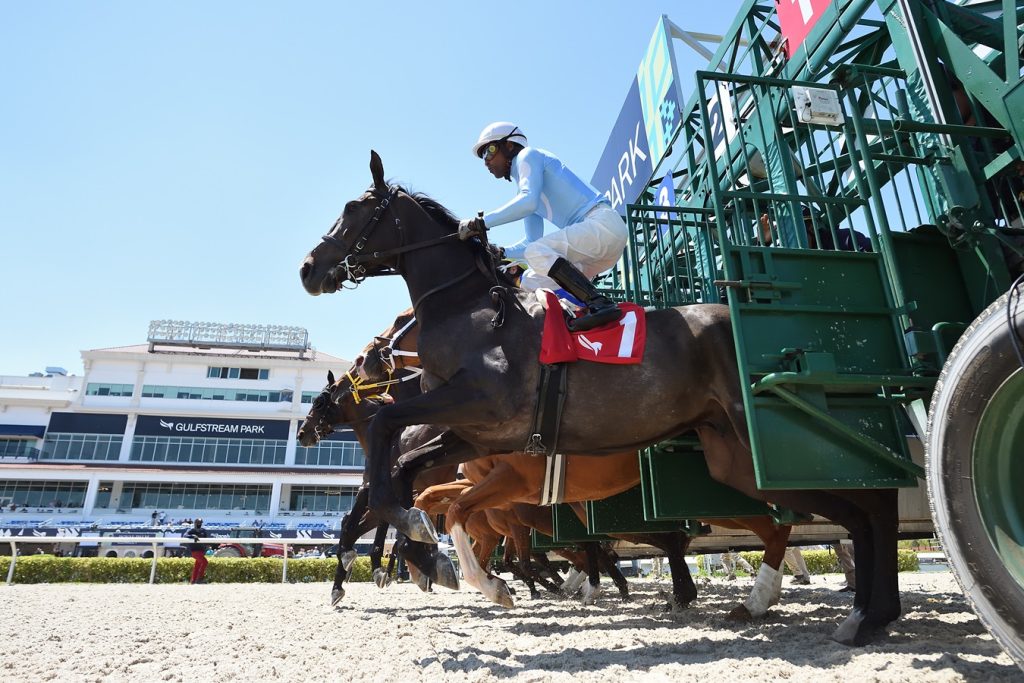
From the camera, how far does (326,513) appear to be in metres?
49.1

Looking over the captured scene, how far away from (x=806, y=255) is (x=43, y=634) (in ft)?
19.7

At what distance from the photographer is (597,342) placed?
391cm

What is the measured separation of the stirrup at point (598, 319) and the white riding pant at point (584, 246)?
52 centimetres

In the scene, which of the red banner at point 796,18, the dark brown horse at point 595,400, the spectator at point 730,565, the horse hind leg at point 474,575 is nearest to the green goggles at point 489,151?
the dark brown horse at point 595,400

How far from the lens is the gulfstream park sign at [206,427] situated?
51250 mm

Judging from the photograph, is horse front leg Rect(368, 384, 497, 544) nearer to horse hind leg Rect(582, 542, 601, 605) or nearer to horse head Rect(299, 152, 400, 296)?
horse head Rect(299, 152, 400, 296)

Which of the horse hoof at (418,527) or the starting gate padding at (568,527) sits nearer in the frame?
the horse hoof at (418,527)

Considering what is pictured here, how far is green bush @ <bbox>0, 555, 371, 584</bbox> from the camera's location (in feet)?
54.9

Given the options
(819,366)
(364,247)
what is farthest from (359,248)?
(819,366)

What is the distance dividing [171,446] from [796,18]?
54.4m

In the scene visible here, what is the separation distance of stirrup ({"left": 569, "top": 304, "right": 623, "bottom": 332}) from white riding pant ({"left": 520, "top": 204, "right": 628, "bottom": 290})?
1.71 ft

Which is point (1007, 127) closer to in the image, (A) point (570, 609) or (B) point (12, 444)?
(A) point (570, 609)

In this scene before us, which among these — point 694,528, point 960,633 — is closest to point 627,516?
point 694,528

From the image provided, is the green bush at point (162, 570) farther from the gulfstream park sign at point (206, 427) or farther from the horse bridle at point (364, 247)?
the gulfstream park sign at point (206, 427)
